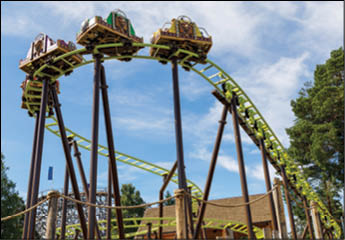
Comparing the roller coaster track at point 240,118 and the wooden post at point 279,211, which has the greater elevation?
the roller coaster track at point 240,118

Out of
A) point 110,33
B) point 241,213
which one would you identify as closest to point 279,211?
point 110,33

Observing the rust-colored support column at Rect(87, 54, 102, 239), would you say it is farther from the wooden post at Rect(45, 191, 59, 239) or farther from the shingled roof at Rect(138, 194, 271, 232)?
the shingled roof at Rect(138, 194, 271, 232)

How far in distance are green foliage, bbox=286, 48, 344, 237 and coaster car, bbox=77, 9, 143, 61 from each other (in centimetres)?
1781

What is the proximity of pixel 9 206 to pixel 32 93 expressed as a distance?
1599 centimetres

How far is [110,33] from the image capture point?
991 centimetres

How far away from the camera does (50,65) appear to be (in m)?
10.7

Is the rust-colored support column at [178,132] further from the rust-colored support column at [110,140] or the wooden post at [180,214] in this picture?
the wooden post at [180,214]

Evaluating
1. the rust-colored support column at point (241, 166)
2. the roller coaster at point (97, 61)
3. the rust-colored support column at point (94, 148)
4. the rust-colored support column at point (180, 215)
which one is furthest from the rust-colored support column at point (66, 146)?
the rust-colored support column at point (180, 215)

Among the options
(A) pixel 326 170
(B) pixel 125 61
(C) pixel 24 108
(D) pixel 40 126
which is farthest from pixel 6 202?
(A) pixel 326 170

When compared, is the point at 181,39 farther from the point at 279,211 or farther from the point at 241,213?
the point at 241,213

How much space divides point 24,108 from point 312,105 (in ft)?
67.0

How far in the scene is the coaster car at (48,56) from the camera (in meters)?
10.6

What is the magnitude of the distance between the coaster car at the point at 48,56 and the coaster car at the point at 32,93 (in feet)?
1.79

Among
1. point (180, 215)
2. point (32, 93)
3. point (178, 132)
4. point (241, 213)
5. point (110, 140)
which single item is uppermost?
point (32, 93)
